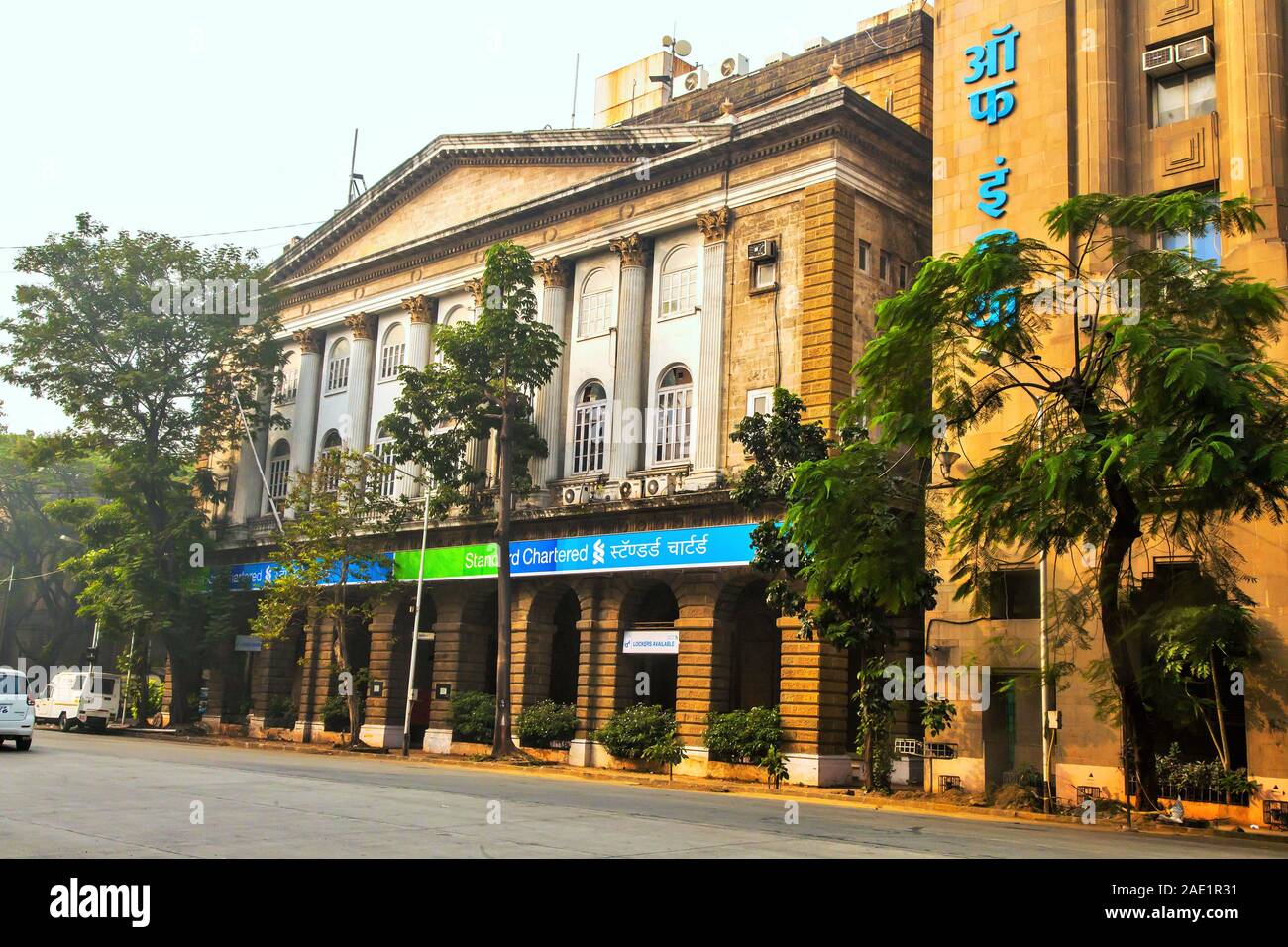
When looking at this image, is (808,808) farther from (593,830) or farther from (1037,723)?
(593,830)

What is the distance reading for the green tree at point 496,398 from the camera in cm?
3597

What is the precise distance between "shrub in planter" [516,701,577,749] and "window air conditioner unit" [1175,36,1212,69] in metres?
23.9

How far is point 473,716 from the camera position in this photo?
38.5 meters

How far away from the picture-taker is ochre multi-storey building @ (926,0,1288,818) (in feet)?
78.5

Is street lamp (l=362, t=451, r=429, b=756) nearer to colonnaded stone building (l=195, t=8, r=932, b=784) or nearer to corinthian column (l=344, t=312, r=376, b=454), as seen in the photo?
colonnaded stone building (l=195, t=8, r=932, b=784)

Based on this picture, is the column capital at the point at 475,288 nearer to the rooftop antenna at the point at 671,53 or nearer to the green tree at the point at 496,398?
the green tree at the point at 496,398

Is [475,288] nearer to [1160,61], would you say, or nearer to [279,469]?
[279,469]

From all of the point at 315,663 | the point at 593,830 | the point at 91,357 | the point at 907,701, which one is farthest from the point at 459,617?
the point at 593,830

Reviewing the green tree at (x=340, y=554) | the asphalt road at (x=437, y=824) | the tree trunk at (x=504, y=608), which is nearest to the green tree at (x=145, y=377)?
the green tree at (x=340, y=554)

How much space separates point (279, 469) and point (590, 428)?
20.0m

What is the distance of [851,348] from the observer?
32.8 meters

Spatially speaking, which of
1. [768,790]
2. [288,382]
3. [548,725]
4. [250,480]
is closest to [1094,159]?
[768,790]

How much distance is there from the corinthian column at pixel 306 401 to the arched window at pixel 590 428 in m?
16.3

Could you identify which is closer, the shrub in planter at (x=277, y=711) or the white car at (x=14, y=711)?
the white car at (x=14, y=711)
